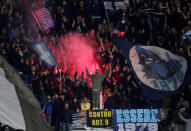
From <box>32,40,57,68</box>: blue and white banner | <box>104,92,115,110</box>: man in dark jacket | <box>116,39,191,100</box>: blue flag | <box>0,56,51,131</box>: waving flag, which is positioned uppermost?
<box>0,56,51,131</box>: waving flag

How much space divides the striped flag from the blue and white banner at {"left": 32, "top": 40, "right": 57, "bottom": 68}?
1.17 m

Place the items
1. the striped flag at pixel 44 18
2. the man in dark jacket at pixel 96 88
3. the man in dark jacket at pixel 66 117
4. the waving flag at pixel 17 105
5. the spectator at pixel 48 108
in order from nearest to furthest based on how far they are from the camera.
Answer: the waving flag at pixel 17 105 < the man in dark jacket at pixel 66 117 < the man in dark jacket at pixel 96 88 < the spectator at pixel 48 108 < the striped flag at pixel 44 18

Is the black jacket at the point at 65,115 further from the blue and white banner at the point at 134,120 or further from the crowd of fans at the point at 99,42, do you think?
the blue and white banner at the point at 134,120

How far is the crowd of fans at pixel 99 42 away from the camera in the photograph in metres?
11.4

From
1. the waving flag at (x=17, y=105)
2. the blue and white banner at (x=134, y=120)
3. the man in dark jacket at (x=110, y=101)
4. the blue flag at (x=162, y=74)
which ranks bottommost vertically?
the man in dark jacket at (x=110, y=101)

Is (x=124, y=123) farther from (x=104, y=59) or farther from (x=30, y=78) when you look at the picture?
(x=30, y=78)

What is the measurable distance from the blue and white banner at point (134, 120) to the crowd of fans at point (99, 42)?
2.39 feet

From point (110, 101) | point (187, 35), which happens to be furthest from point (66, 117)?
point (187, 35)

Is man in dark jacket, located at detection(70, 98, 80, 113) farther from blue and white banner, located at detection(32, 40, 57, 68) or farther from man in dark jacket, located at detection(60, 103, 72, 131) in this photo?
blue and white banner, located at detection(32, 40, 57, 68)

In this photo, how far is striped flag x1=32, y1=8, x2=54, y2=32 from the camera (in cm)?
1417

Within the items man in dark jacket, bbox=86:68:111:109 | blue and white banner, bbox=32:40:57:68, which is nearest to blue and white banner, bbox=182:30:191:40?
man in dark jacket, bbox=86:68:111:109

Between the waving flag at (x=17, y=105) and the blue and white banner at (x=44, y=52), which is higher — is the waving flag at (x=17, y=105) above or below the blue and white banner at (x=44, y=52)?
above

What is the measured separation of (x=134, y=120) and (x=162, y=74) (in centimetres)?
159

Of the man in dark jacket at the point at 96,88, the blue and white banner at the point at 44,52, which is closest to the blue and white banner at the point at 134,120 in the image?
the man in dark jacket at the point at 96,88
